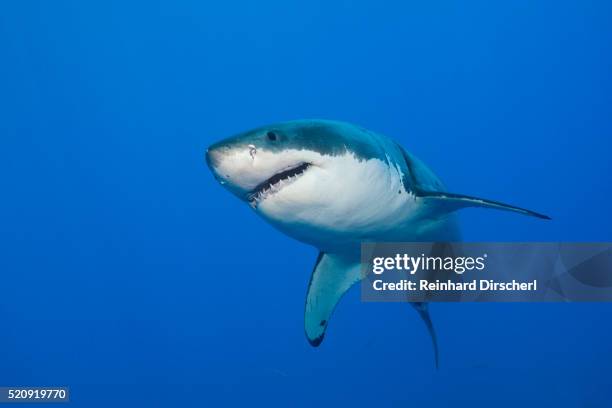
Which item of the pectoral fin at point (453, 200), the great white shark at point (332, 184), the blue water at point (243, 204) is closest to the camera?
the great white shark at point (332, 184)

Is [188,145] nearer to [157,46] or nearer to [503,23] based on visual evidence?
[157,46]

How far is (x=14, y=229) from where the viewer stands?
34.9m

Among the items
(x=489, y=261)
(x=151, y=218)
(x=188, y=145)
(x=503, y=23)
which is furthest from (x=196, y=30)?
(x=489, y=261)

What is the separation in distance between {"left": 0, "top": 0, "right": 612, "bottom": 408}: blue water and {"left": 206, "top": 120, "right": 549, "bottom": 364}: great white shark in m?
19.2

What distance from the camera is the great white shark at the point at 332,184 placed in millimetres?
2820

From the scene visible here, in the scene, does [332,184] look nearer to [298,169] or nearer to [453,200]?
[298,169]

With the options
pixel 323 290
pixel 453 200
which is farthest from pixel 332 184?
pixel 323 290

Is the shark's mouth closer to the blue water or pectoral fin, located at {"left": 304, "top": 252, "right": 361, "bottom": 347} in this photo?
pectoral fin, located at {"left": 304, "top": 252, "right": 361, "bottom": 347}

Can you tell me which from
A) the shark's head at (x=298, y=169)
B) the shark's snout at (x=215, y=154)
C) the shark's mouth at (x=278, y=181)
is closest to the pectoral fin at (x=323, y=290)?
the shark's head at (x=298, y=169)

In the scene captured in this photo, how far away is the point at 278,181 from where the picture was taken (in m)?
2.97

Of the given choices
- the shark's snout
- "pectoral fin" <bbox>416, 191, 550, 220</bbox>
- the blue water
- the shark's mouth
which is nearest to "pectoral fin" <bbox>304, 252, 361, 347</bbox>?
"pectoral fin" <bbox>416, 191, 550, 220</bbox>

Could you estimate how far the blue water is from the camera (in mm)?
27953

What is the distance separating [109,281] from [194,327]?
9011mm

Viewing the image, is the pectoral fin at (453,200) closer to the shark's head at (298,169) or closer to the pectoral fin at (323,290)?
the shark's head at (298,169)
